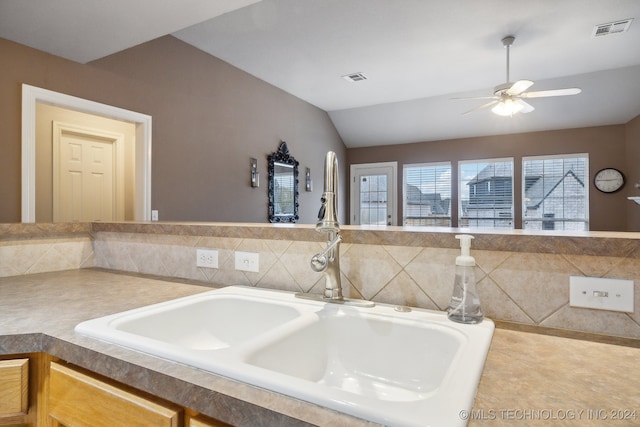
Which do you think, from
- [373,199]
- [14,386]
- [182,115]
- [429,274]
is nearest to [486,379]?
[429,274]

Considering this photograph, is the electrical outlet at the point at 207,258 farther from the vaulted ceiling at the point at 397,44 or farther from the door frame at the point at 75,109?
the door frame at the point at 75,109

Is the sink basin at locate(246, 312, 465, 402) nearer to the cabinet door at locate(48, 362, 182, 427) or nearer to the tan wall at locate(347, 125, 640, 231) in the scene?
the cabinet door at locate(48, 362, 182, 427)

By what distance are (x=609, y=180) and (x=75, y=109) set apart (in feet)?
21.3

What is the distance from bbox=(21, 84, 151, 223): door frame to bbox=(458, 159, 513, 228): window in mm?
4786

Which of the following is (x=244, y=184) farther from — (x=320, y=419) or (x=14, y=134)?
(x=320, y=419)

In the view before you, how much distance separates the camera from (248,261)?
4.32 ft

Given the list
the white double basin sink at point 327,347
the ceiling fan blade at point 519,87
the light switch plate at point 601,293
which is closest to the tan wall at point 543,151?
the ceiling fan blade at point 519,87

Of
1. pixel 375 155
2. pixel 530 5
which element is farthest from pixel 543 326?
pixel 375 155

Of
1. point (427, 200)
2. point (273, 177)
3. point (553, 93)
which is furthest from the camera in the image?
point (427, 200)

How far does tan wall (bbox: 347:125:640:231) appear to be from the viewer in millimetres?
5238

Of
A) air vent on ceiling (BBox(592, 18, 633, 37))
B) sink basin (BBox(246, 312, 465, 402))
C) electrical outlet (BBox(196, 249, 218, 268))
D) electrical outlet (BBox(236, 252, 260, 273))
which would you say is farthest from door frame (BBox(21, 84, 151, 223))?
air vent on ceiling (BBox(592, 18, 633, 37))

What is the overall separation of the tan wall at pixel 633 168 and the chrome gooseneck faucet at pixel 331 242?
5.53 meters

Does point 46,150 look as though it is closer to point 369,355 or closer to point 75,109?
point 75,109

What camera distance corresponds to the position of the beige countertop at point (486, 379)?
0.51 m
